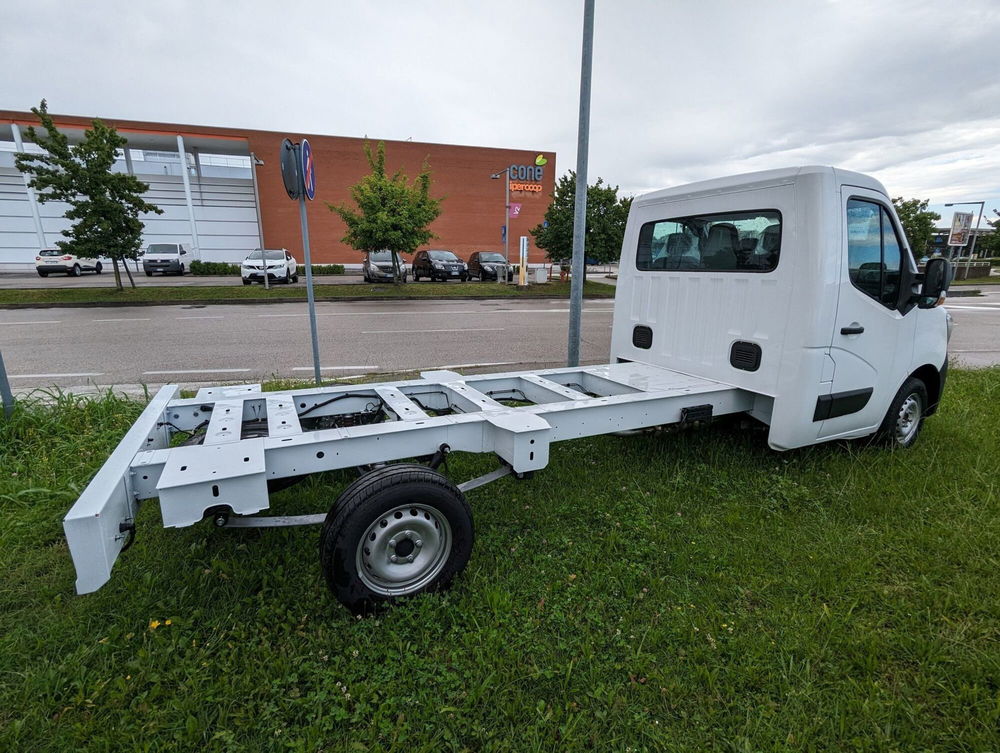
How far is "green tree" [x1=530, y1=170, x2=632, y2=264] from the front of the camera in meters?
23.8

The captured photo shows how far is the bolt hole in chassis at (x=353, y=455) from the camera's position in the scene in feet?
7.09

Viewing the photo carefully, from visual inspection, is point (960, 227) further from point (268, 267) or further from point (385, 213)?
point (268, 267)

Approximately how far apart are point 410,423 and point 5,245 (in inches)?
1836

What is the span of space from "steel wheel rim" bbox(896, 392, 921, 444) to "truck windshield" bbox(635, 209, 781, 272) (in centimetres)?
207

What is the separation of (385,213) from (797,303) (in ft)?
61.3

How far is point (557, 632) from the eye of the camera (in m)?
2.53

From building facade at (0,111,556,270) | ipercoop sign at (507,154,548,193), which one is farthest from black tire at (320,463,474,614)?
building facade at (0,111,556,270)

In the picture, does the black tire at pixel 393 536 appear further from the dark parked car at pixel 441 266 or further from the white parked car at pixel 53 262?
the white parked car at pixel 53 262

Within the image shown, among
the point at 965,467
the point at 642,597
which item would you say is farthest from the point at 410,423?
the point at 965,467

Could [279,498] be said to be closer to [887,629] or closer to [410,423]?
[410,423]

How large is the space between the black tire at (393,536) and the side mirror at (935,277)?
3.85 m

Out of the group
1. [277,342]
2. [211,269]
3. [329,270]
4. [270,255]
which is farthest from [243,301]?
[329,270]

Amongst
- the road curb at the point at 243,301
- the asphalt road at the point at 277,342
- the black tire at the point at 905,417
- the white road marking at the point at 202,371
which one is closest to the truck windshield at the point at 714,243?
the black tire at the point at 905,417

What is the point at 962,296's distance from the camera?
26.3 meters
